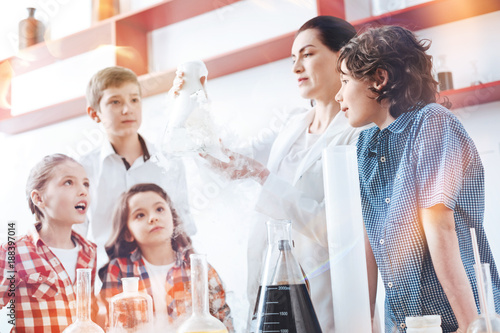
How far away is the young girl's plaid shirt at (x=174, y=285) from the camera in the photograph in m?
1.47

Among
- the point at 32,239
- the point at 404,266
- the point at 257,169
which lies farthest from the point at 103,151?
the point at 404,266

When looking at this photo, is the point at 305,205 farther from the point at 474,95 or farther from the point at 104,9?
the point at 104,9

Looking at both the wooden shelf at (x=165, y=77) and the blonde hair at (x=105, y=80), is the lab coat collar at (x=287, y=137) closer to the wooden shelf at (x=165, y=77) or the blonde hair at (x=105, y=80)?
the wooden shelf at (x=165, y=77)

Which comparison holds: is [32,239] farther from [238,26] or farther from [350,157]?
[350,157]

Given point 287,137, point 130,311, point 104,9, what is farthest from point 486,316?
point 104,9

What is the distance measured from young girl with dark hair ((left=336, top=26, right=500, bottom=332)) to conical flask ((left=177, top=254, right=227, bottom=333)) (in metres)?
0.36

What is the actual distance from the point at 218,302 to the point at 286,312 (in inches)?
16.0

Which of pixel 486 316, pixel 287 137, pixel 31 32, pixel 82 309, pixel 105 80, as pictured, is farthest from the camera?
pixel 31 32

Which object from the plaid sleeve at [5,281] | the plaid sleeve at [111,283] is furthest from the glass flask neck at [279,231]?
the plaid sleeve at [5,281]

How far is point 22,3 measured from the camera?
1.92 meters

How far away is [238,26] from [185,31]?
0.17 m

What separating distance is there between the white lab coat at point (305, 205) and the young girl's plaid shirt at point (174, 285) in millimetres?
95

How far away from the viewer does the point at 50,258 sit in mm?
1649

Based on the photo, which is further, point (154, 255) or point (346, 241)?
point (154, 255)
